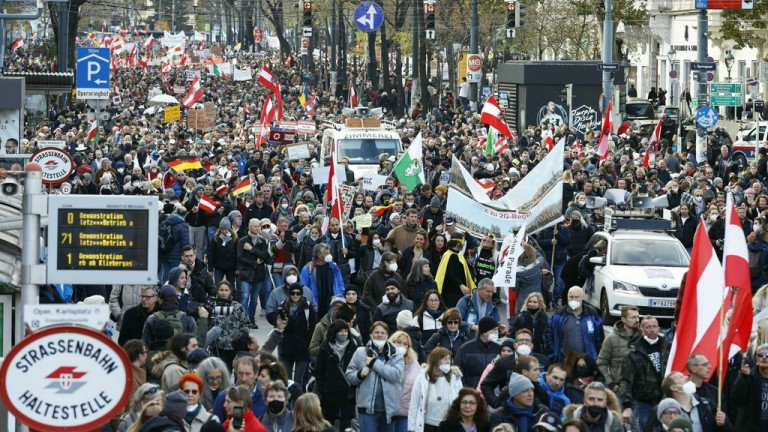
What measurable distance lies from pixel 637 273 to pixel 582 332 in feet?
19.0

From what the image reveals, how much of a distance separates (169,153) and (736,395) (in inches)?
910

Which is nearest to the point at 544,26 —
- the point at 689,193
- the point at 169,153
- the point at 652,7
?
the point at 652,7

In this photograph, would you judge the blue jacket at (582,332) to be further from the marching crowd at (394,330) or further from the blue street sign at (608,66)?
the blue street sign at (608,66)

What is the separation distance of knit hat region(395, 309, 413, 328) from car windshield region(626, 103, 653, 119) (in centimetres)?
4364

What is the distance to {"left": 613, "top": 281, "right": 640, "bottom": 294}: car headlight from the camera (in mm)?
20188

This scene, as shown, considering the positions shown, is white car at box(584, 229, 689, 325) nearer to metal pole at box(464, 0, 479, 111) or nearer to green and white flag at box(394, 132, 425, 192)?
green and white flag at box(394, 132, 425, 192)

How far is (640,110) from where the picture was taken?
57469mm

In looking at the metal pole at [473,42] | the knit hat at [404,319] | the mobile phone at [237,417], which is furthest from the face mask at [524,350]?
the metal pole at [473,42]

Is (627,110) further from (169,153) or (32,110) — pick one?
(169,153)

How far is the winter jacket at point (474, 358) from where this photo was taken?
13148mm

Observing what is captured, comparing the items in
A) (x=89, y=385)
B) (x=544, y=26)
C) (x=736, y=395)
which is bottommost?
(x=736, y=395)

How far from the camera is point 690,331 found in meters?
11.9

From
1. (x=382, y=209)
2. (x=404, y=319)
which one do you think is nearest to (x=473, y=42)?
(x=382, y=209)

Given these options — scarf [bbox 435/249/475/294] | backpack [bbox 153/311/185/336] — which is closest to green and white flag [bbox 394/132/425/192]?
scarf [bbox 435/249/475/294]
